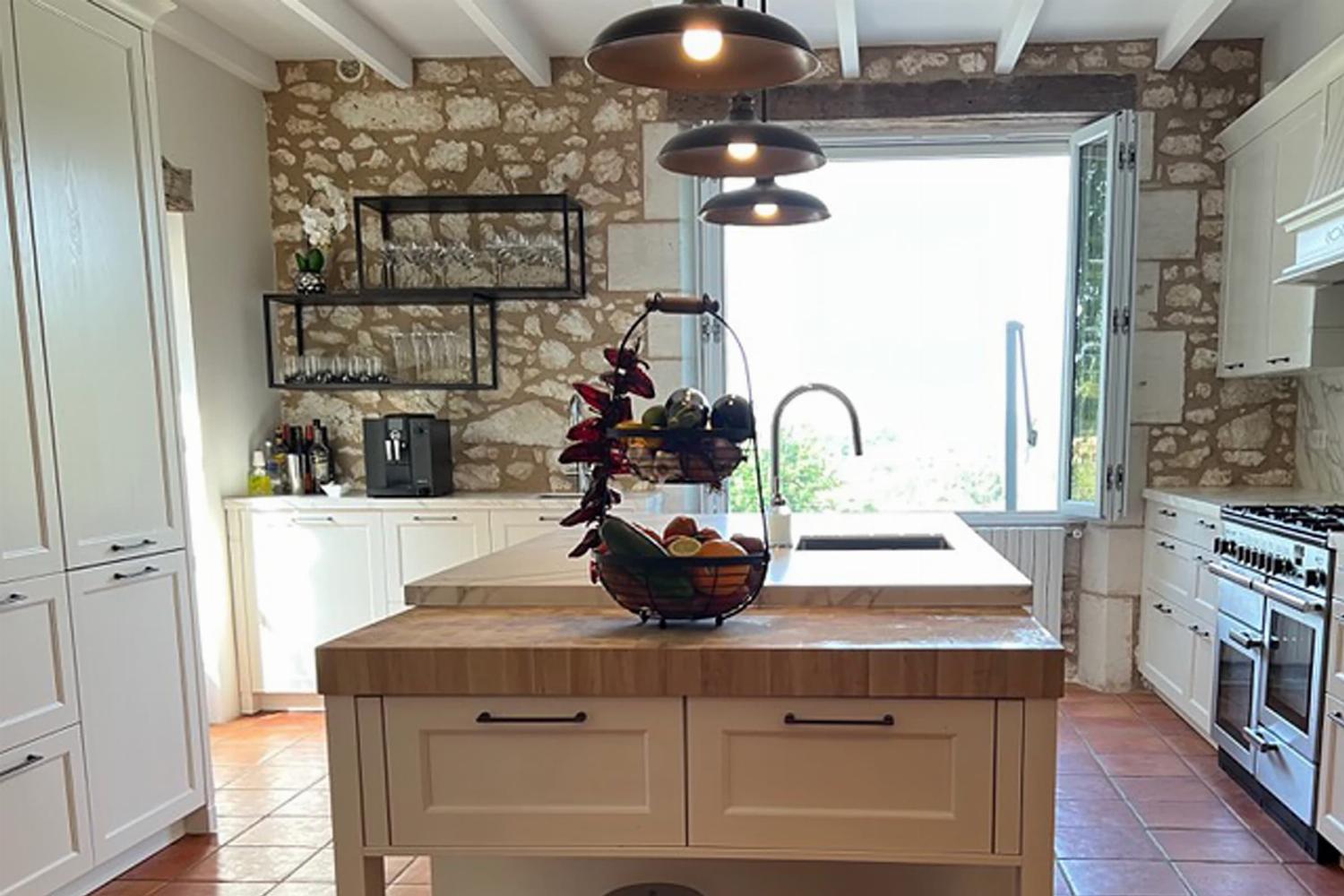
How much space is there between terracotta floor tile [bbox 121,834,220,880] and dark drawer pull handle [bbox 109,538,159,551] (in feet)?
3.37

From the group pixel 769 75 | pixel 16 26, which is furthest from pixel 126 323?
pixel 769 75

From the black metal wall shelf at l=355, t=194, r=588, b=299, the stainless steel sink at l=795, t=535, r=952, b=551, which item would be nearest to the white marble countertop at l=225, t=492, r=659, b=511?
the black metal wall shelf at l=355, t=194, r=588, b=299

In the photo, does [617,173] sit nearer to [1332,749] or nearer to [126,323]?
[126,323]

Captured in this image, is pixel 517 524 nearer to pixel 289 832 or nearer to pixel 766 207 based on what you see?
pixel 289 832

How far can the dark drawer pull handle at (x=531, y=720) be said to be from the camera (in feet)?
4.47

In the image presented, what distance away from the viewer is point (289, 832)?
278 cm

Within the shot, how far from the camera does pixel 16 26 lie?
2133 millimetres

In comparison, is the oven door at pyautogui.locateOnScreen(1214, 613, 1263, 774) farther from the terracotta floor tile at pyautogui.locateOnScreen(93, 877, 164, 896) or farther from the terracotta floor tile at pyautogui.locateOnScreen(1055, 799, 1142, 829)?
the terracotta floor tile at pyautogui.locateOnScreen(93, 877, 164, 896)

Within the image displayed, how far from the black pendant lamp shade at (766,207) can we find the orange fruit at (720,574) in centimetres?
148

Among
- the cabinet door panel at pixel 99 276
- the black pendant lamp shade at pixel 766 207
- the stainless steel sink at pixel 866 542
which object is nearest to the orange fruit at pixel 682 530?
the stainless steel sink at pixel 866 542

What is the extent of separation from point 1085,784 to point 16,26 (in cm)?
410

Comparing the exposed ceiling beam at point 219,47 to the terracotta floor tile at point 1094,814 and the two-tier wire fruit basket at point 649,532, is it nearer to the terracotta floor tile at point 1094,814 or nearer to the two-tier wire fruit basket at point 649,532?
the two-tier wire fruit basket at point 649,532

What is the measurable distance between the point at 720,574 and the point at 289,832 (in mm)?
2238

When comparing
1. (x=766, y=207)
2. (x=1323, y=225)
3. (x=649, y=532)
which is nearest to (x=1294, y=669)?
(x=1323, y=225)
